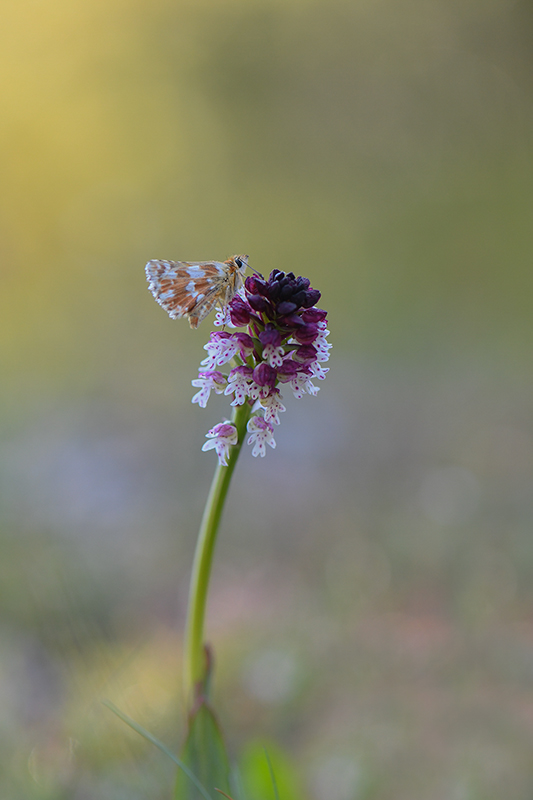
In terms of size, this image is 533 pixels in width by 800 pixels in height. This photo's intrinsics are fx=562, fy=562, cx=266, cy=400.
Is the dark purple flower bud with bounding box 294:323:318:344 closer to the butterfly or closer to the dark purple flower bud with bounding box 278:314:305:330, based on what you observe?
the dark purple flower bud with bounding box 278:314:305:330

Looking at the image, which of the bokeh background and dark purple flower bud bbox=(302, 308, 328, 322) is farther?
the bokeh background

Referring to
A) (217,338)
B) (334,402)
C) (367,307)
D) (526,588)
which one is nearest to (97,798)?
(217,338)

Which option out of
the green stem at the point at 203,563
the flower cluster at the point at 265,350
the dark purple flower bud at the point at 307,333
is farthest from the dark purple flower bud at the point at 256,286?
the green stem at the point at 203,563

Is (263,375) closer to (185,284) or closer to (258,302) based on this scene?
(258,302)

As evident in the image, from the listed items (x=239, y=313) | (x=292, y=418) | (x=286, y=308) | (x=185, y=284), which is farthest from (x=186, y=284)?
(x=292, y=418)

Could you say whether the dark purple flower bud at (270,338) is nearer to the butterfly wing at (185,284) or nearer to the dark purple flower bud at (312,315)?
the dark purple flower bud at (312,315)

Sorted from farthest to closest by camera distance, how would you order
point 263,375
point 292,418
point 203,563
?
point 292,418, point 203,563, point 263,375

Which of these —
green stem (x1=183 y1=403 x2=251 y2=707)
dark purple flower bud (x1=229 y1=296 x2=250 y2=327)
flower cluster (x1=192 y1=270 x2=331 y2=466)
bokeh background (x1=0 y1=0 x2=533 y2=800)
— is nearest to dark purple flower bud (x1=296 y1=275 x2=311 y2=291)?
flower cluster (x1=192 y1=270 x2=331 y2=466)
